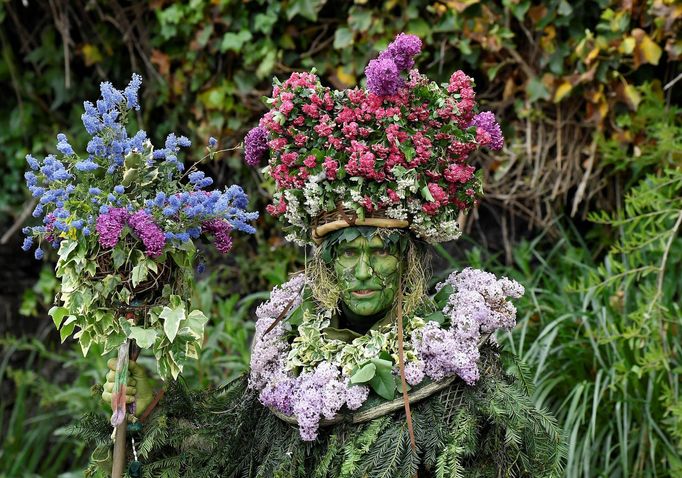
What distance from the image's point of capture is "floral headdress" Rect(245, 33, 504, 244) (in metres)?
2.27

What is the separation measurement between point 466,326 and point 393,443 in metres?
0.35

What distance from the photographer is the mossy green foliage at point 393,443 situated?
2.18m

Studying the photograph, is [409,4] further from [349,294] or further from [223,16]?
[349,294]

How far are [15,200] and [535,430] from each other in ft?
10.7

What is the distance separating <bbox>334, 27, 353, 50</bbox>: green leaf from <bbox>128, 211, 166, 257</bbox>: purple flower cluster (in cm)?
169

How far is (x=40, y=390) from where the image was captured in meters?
4.36

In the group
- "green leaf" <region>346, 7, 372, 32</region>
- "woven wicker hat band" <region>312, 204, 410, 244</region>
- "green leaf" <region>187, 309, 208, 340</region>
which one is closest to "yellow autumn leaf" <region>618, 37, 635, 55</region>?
"green leaf" <region>346, 7, 372, 32</region>

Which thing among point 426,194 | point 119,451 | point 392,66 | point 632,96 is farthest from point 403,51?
point 632,96

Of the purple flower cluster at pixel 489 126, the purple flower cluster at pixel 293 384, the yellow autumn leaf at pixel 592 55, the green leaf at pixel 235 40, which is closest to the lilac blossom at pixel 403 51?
the purple flower cluster at pixel 489 126

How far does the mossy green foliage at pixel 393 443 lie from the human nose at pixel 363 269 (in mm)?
351

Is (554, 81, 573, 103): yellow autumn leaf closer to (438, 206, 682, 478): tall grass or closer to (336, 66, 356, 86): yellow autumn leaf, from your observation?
(438, 206, 682, 478): tall grass

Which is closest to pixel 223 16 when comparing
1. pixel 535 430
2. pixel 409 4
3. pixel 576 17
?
pixel 409 4

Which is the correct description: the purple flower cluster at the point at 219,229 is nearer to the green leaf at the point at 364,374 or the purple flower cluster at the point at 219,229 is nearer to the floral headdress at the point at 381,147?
the floral headdress at the point at 381,147

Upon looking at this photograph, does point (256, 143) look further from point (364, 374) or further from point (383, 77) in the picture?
point (364, 374)
